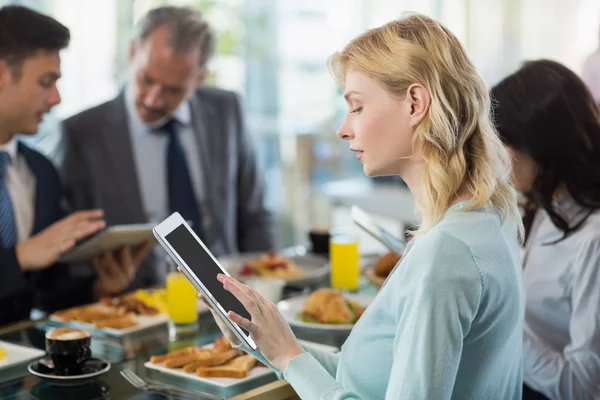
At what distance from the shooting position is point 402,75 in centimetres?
138

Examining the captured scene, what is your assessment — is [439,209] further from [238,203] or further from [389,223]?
[389,223]

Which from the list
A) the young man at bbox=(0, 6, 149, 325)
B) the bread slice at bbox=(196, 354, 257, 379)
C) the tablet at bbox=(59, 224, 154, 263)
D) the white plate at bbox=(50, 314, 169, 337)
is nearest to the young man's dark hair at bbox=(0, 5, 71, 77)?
the young man at bbox=(0, 6, 149, 325)

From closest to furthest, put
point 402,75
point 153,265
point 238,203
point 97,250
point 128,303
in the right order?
point 402,75 → point 128,303 → point 97,250 → point 153,265 → point 238,203

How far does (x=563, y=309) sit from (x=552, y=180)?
1.13 ft

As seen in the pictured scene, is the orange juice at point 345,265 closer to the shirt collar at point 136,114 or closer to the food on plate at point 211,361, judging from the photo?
the food on plate at point 211,361

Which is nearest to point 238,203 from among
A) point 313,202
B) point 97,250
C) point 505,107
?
point 97,250

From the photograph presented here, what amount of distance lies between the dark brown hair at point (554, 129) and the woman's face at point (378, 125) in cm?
77

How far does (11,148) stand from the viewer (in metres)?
2.75

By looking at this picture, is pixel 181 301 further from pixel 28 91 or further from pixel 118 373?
pixel 28 91

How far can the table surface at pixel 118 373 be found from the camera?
1632 millimetres

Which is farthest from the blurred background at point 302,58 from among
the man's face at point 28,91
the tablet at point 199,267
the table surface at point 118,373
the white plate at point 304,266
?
the tablet at point 199,267

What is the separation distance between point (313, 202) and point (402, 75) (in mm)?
4597

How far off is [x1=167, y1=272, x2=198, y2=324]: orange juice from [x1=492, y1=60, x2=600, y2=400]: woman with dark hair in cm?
90

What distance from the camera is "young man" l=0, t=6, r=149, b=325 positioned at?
2.46 metres
